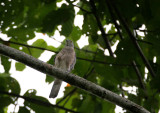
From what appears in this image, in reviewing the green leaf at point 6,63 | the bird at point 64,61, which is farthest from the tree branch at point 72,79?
the bird at point 64,61

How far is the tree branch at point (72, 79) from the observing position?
2419 millimetres

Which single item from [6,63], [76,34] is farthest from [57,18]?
[6,63]

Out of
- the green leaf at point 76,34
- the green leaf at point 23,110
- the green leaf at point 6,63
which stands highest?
the green leaf at point 76,34

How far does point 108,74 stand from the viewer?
3.17 meters

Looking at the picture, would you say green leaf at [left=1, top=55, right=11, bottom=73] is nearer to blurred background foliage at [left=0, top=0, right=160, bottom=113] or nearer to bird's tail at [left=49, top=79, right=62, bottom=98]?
blurred background foliage at [left=0, top=0, right=160, bottom=113]

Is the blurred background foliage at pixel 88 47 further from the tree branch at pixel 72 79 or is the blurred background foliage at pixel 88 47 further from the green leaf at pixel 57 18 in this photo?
the tree branch at pixel 72 79

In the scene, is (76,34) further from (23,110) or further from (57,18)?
(23,110)

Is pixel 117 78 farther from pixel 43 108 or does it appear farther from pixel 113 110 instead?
pixel 43 108

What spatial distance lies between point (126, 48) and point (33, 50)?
5.41 ft

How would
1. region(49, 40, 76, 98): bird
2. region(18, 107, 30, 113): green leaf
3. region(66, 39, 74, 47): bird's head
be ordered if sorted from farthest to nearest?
region(49, 40, 76, 98): bird
region(66, 39, 74, 47): bird's head
region(18, 107, 30, 113): green leaf

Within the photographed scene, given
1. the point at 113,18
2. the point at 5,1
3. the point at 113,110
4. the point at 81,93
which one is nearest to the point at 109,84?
the point at 113,110

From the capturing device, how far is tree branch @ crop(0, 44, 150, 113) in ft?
7.94

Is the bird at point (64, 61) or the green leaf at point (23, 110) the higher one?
the bird at point (64, 61)

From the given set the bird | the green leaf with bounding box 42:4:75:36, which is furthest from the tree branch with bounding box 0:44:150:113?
the bird
